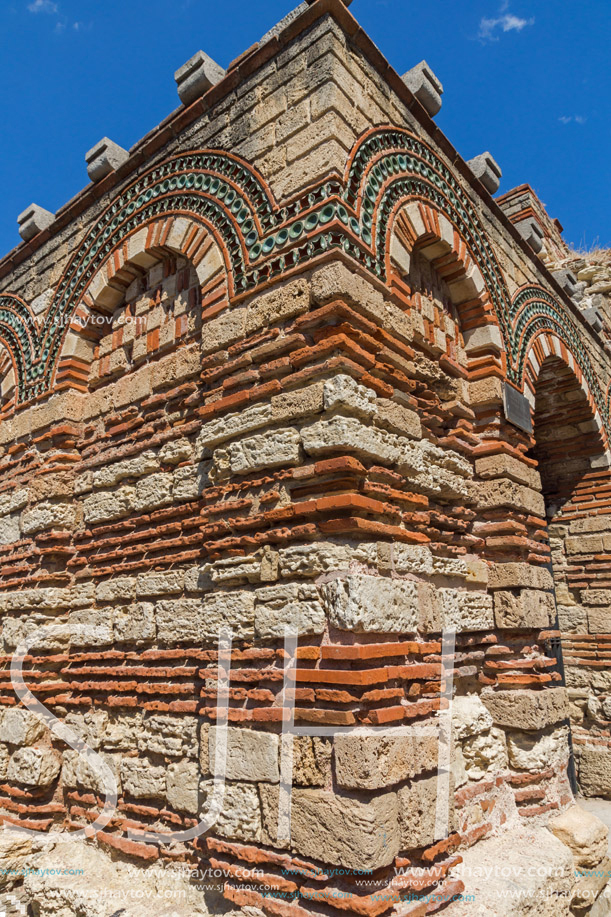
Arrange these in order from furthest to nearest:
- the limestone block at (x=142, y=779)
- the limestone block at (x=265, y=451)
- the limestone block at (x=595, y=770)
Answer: the limestone block at (x=595, y=770) → the limestone block at (x=142, y=779) → the limestone block at (x=265, y=451)

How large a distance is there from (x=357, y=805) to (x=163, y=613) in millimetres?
1551

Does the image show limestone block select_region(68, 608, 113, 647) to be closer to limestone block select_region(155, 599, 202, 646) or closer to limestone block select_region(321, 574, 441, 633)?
limestone block select_region(155, 599, 202, 646)

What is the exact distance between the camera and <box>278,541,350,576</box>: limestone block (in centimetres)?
251

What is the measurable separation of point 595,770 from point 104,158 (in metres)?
6.62

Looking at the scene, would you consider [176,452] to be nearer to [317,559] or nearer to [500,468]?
[317,559]

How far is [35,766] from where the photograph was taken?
371 centimetres

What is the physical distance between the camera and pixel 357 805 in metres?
2.26

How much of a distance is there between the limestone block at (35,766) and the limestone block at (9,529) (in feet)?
4.80

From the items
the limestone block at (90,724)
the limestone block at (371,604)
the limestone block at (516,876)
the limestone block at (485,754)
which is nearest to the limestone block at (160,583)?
the limestone block at (90,724)

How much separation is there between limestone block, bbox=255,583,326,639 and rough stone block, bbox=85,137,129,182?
353cm

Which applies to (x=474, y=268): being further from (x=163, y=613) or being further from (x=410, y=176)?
(x=163, y=613)

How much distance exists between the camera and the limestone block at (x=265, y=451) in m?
2.73

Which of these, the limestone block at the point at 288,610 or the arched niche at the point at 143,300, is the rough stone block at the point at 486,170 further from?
the limestone block at the point at 288,610

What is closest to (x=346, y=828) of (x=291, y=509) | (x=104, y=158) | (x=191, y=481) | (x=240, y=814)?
(x=240, y=814)
